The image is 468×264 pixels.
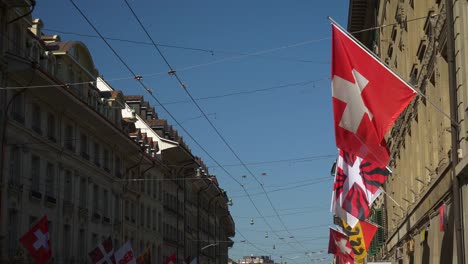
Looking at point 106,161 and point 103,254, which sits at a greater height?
point 106,161

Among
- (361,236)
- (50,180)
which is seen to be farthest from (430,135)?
(50,180)

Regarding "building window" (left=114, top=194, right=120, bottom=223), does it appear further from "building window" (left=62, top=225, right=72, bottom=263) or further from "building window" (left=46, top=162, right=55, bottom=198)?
"building window" (left=46, top=162, right=55, bottom=198)

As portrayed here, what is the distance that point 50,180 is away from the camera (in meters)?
42.2

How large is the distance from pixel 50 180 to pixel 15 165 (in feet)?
16.6

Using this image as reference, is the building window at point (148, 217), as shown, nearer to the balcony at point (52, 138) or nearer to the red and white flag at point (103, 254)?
the balcony at point (52, 138)

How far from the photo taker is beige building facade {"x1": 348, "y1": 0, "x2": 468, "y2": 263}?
1577 cm

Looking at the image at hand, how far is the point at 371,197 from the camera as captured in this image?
87.9ft

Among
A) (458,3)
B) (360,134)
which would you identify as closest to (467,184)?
(360,134)

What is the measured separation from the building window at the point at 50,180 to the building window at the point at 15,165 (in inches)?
170

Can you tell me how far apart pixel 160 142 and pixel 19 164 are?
36.4 metres

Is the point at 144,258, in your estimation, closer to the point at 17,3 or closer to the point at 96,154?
the point at 96,154

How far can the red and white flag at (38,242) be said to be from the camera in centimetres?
3095

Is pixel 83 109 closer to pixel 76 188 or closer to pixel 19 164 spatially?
pixel 76 188

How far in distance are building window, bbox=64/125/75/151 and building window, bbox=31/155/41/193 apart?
Result: 4.64 meters
